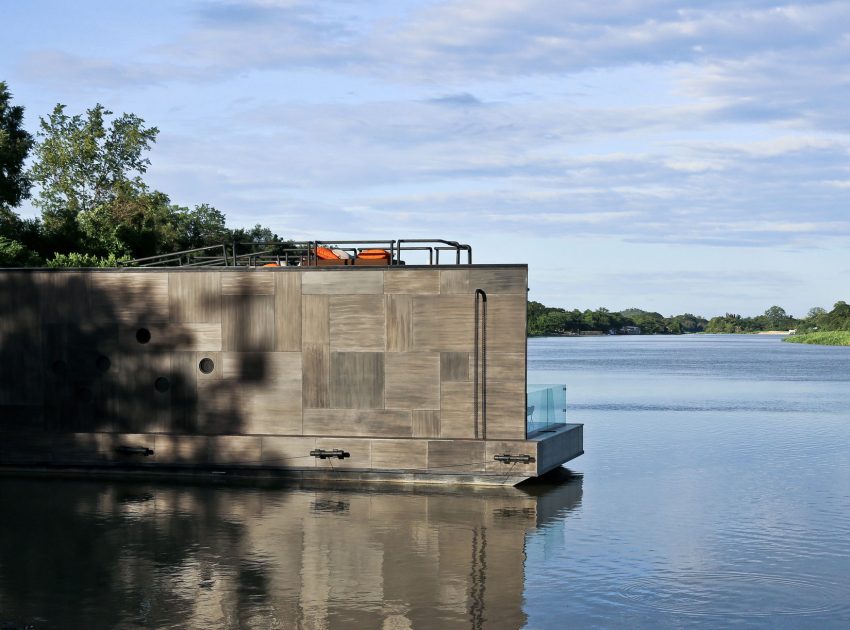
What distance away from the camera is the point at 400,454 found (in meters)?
27.7

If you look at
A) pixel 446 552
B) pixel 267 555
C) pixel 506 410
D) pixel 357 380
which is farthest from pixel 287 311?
pixel 446 552

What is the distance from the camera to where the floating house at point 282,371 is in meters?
27.7

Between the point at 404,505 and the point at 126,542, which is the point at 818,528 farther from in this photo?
the point at 126,542

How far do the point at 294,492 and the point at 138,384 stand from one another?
19.6 feet

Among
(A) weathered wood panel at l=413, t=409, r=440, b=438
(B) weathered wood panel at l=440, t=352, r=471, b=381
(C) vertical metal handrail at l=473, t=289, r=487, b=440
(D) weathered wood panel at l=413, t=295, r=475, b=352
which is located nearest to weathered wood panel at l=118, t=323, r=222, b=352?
(D) weathered wood panel at l=413, t=295, r=475, b=352

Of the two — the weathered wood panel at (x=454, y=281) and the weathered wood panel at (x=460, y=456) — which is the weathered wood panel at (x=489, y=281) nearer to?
the weathered wood panel at (x=454, y=281)

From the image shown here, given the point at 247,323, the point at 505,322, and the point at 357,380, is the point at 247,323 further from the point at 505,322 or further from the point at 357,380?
the point at 505,322

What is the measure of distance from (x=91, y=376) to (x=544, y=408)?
12667 mm

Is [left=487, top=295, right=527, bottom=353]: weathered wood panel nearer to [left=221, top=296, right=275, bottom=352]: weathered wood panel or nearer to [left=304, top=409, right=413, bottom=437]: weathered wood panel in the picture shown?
[left=304, top=409, right=413, bottom=437]: weathered wood panel

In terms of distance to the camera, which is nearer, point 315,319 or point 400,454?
→ point 400,454

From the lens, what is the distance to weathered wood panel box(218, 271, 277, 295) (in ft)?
95.7

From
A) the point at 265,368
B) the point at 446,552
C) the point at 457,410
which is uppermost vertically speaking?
the point at 265,368

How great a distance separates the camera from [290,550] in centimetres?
2020

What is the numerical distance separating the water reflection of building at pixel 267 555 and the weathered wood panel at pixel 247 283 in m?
5.38
